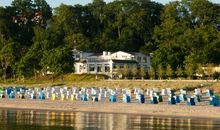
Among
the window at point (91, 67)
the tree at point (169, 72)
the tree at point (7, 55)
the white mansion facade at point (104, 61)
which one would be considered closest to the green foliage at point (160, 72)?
the tree at point (169, 72)

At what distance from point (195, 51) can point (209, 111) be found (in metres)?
84.8

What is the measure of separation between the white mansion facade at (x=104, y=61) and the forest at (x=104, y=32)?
452cm

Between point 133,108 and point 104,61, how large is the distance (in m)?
89.7

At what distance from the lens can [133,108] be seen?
5012cm

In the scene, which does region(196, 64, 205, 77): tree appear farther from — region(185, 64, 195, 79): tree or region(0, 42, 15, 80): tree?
region(0, 42, 15, 80): tree

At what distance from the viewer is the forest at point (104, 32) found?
422 feet

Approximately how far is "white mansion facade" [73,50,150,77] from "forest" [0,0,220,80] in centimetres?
452

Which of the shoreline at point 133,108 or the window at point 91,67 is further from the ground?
the window at point 91,67

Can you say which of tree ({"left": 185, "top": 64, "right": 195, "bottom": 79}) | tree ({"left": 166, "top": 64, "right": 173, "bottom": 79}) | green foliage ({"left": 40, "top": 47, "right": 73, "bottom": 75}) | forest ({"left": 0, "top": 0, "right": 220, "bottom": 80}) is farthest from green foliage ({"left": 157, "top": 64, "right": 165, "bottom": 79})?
green foliage ({"left": 40, "top": 47, "right": 73, "bottom": 75})

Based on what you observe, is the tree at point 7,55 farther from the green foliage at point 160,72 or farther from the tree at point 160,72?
the tree at point 160,72

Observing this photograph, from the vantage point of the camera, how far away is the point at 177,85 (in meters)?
89.8

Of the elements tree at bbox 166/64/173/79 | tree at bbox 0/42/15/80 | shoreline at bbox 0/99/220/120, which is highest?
tree at bbox 0/42/15/80

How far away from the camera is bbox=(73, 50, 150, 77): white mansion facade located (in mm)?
139375

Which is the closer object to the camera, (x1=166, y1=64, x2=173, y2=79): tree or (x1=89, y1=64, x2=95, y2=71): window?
(x1=166, y1=64, x2=173, y2=79): tree
